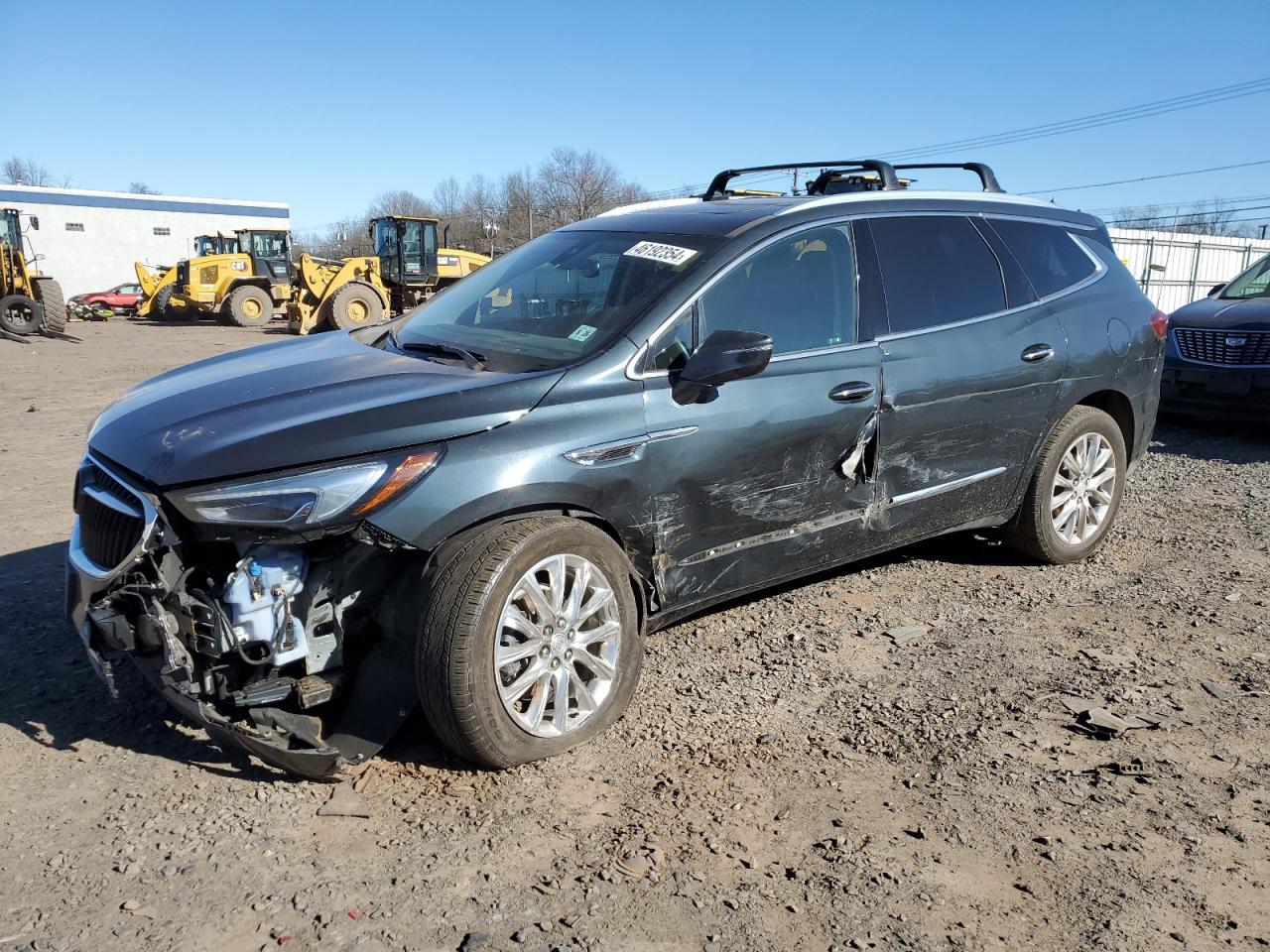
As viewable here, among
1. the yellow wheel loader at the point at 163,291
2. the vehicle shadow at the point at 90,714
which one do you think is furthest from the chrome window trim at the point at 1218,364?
the yellow wheel loader at the point at 163,291

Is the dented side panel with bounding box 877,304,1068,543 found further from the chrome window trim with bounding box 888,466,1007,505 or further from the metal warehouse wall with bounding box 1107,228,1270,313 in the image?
the metal warehouse wall with bounding box 1107,228,1270,313

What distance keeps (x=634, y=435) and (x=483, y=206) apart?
8635 cm

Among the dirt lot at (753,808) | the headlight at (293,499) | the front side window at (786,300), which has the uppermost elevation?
the front side window at (786,300)

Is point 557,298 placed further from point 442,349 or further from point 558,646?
point 558,646

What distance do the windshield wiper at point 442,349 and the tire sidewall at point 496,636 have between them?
77cm

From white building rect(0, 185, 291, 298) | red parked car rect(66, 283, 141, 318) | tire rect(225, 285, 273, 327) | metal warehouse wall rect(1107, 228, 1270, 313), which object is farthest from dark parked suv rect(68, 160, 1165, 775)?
white building rect(0, 185, 291, 298)

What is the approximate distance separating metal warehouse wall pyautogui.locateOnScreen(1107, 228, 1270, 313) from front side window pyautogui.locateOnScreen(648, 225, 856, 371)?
2144 centimetres

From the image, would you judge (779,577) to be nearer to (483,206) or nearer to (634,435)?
(634,435)

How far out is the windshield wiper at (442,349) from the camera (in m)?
3.64

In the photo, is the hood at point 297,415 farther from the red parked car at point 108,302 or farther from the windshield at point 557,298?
the red parked car at point 108,302

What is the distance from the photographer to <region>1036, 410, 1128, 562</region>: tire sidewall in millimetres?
4996

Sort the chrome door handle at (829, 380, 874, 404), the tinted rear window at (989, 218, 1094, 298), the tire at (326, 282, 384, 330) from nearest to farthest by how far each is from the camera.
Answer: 1. the chrome door handle at (829, 380, 874, 404)
2. the tinted rear window at (989, 218, 1094, 298)
3. the tire at (326, 282, 384, 330)

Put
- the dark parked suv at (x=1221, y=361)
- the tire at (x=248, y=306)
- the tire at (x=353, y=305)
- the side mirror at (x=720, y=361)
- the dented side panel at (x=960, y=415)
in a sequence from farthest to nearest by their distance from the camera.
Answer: the tire at (x=248, y=306) → the tire at (x=353, y=305) → the dark parked suv at (x=1221, y=361) → the dented side panel at (x=960, y=415) → the side mirror at (x=720, y=361)

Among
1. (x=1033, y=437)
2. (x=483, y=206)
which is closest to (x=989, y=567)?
(x=1033, y=437)
